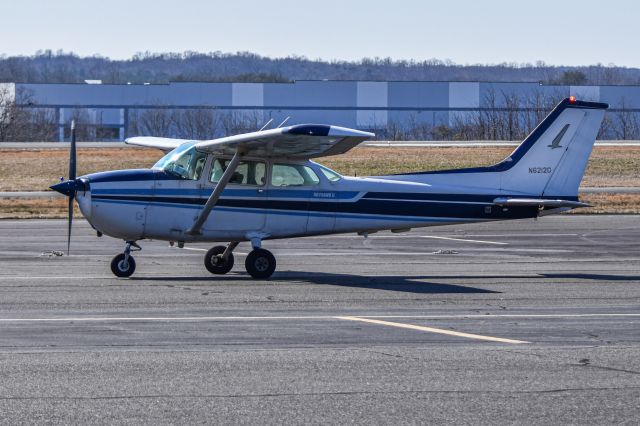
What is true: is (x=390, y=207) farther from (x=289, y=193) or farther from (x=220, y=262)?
(x=220, y=262)

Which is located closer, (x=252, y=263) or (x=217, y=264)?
(x=252, y=263)

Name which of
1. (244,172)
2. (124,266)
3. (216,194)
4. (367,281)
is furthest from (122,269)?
(367,281)

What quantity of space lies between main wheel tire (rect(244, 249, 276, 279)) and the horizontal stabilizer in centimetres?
360

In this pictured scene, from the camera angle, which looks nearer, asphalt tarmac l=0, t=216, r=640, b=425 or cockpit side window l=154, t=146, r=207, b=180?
asphalt tarmac l=0, t=216, r=640, b=425

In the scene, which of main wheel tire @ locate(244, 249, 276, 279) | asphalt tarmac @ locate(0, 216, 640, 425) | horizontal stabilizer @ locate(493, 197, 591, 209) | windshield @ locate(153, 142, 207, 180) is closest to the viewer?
asphalt tarmac @ locate(0, 216, 640, 425)

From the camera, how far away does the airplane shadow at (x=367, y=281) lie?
48.6ft

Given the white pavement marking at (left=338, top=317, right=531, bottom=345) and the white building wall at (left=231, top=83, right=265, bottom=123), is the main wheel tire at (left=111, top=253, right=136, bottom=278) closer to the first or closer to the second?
the white pavement marking at (left=338, top=317, right=531, bottom=345)

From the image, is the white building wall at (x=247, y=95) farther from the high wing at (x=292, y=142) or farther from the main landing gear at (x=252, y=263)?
the main landing gear at (x=252, y=263)

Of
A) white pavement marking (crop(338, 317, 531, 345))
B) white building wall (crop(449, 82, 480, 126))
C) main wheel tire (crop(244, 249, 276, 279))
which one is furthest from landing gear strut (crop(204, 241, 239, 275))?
white building wall (crop(449, 82, 480, 126))

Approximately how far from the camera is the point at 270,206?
1670cm

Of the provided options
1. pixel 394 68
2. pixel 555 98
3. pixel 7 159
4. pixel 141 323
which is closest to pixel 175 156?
pixel 141 323

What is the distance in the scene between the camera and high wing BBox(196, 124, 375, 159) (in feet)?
47.6

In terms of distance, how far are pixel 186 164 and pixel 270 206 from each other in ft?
4.50

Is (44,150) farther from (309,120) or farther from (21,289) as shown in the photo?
(21,289)
